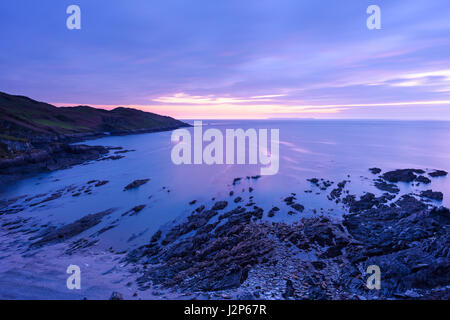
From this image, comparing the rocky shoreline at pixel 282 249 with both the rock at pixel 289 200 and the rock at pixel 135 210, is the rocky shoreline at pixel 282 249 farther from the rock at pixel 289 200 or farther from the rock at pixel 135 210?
the rock at pixel 289 200

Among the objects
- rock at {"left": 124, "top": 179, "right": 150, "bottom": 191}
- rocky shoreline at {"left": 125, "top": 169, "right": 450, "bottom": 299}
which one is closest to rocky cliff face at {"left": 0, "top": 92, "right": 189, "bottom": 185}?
rock at {"left": 124, "top": 179, "right": 150, "bottom": 191}

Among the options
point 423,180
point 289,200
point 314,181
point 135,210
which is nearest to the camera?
point 135,210

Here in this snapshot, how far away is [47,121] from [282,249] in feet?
480

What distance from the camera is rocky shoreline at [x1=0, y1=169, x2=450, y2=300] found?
1321cm

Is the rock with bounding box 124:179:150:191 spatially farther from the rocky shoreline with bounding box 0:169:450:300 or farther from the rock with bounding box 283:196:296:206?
the rock with bounding box 283:196:296:206

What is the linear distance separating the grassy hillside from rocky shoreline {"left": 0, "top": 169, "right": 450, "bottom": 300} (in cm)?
6748

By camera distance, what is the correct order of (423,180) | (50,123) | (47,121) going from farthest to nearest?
(47,121)
(50,123)
(423,180)

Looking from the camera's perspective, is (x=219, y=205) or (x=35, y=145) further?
(x=35, y=145)

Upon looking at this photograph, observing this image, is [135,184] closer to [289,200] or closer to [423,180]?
[289,200]

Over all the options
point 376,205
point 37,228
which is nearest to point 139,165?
point 37,228

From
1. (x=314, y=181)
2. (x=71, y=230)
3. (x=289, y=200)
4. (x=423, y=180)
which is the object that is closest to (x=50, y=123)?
(x=71, y=230)

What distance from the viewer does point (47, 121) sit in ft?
382

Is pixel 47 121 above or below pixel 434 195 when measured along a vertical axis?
above

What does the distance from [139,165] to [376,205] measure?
58735 millimetres
